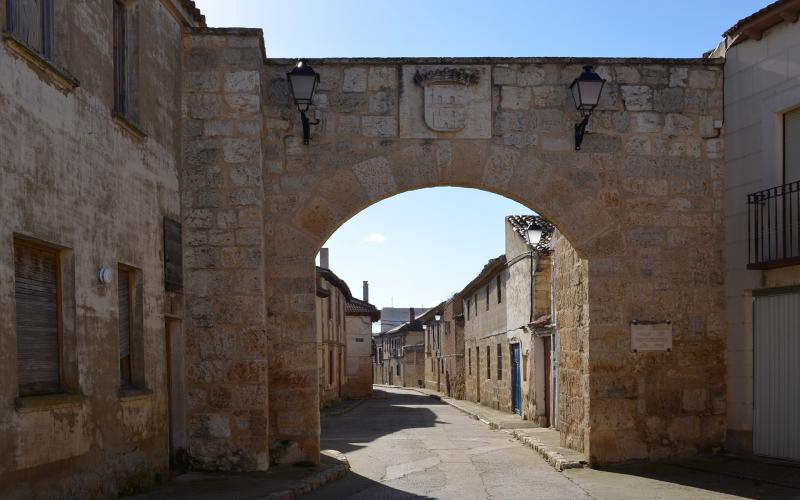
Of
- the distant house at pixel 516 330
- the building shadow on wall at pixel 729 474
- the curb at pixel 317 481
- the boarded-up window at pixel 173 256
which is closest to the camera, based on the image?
the curb at pixel 317 481

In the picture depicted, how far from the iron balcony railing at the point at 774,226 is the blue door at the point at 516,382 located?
10.7 metres

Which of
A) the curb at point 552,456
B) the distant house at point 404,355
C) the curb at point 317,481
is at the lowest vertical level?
the distant house at point 404,355

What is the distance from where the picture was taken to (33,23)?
5.96m

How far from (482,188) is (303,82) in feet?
7.36

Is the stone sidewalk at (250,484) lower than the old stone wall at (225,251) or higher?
lower

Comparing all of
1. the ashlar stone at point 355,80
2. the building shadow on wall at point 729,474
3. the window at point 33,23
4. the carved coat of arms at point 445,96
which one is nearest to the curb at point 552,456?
the building shadow on wall at point 729,474

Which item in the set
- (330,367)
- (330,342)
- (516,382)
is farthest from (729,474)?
(330,342)

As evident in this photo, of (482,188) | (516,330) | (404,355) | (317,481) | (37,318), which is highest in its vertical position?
(482,188)

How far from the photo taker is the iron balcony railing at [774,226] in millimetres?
8719

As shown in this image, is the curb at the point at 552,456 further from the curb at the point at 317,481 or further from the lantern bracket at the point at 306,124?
the lantern bracket at the point at 306,124

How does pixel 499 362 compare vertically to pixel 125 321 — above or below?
below

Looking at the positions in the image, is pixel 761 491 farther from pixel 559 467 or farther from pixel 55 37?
pixel 55 37

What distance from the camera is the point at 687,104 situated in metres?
9.51

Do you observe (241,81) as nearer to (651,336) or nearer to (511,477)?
(511,477)
